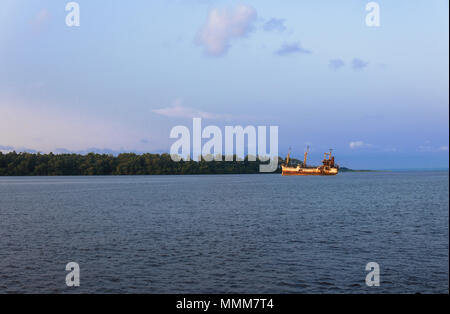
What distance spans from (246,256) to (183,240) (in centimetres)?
865

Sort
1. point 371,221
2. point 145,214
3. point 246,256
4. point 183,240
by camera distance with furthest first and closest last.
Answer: point 145,214 < point 371,221 < point 183,240 < point 246,256

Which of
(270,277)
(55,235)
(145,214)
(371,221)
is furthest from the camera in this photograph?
(145,214)

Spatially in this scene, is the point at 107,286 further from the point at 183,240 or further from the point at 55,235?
the point at 55,235

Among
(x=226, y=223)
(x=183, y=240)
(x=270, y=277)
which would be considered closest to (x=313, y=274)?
(x=270, y=277)

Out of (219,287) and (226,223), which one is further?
(226,223)

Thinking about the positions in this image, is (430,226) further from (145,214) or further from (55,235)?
(55,235)
